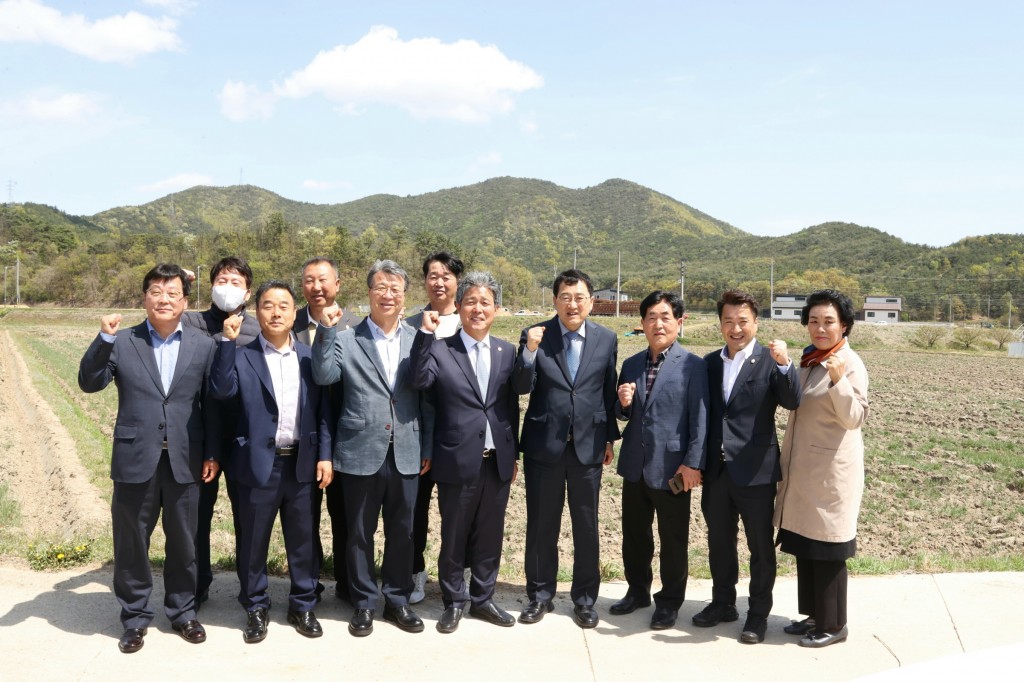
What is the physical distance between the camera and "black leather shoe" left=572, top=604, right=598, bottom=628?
377 cm

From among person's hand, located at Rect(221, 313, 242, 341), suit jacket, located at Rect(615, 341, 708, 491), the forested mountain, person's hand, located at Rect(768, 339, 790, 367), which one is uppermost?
the forested mountain

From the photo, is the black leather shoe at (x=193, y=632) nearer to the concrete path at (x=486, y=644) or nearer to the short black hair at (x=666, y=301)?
the concrete path at (x=486, y=644)

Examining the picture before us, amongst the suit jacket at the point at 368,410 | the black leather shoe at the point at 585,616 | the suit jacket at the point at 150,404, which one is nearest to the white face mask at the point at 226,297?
the suit jacket at the point at 150,404

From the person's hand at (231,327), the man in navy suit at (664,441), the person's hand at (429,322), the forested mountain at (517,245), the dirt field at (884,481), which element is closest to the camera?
the person's hand at (231,327)

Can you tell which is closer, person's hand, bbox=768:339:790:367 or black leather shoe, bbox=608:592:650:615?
person's hand, bbox=768:339:790:367

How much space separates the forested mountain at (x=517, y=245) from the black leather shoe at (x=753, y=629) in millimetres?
21128

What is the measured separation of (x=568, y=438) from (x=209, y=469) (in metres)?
1.89

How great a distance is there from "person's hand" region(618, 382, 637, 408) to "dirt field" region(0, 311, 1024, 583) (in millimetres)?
1447

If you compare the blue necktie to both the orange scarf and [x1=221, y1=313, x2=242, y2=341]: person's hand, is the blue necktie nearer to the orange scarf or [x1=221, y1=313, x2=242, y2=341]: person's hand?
the orange scarf

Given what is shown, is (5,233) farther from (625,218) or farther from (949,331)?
(625,218)

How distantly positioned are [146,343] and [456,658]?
7.27 ft

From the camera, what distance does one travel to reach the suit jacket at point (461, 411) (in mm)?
3746

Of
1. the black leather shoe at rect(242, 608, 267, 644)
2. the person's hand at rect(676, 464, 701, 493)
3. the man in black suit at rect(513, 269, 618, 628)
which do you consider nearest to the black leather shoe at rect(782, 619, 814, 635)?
the person's hand at rect(676, 464, 701, 493)

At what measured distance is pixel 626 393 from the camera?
3.82m
